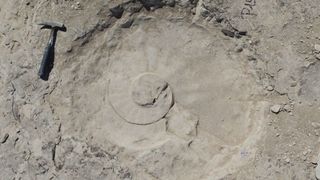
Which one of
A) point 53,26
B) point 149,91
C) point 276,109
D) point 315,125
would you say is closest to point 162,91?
point 149,91

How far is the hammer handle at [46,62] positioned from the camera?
15.9 feet

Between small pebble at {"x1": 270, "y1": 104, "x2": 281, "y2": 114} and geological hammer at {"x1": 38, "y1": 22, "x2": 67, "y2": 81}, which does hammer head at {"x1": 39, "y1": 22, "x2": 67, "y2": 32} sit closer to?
geological hammer at {"x1": 38, "y1": 22, "x2": 67, "y2": 81}

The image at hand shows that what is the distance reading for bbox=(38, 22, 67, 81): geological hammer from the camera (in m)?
4.84

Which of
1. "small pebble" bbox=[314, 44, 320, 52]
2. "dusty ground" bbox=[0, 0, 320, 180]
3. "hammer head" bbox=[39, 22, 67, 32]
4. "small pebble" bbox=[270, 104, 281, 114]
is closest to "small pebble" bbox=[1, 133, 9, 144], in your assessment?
"dusty ground" bbox=[0, 0, 320, 180]

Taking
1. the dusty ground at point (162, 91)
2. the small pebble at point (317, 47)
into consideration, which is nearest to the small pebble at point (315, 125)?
the dusty ground at point (162, 91)

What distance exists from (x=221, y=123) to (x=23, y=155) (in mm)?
1740

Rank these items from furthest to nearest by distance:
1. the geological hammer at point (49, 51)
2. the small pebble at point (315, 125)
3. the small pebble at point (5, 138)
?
the geological hammer at point (49, 51) → the small pebble at point (5, 138) → the small pebble at point (315, 125)

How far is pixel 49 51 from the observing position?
4.89m

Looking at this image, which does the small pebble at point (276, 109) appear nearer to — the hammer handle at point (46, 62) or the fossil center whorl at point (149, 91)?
the fossil center whorl at point (149, 91)

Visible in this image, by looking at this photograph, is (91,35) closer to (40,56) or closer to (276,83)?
(40,56)

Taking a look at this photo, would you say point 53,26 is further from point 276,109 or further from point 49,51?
point 276,109

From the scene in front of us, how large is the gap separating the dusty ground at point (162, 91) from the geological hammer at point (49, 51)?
2.1 inches

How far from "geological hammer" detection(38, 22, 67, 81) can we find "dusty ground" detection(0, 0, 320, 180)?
0.17 feet

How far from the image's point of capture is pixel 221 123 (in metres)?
4.86
